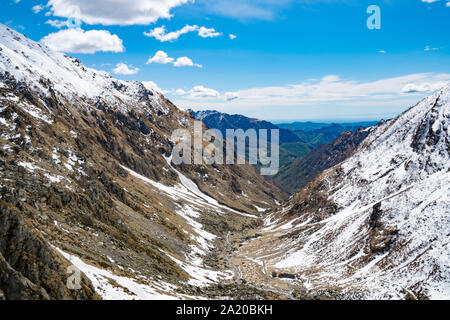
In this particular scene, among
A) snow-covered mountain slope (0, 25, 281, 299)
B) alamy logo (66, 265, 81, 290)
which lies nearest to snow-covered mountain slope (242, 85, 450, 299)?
snow-covered mountain slope (0, 25, 281, 299)

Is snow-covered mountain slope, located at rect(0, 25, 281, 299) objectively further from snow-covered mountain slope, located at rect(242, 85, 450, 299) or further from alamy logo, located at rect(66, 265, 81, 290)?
snow-covered mountain slope, located at rect(242, 85, 450, 299)

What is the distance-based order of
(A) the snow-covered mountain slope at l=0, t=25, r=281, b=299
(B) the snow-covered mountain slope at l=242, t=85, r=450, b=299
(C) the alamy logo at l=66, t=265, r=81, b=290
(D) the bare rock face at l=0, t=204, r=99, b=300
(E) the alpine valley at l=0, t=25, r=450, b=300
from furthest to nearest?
(B) the snow-covered mountain slope at l=242, t=85, r=450, b=299 → (E) the alpine valley at l=0, t=25, r=450, b=300 → (A) the snow-covered mountain slope at l=0, t=25, r=281, b=299 → (C) the alamy logo at l=66, t=265, r=81, b=290 → (D) the bare rock face at l=0, t=204, r=99, b=300

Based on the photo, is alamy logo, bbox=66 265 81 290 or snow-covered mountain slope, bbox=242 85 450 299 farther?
snow-covered mountain slope, bbox=242 85 450 299

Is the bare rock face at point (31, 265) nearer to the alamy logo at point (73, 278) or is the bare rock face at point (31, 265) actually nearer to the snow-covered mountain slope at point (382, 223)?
the alamy logo at point (73, 278)

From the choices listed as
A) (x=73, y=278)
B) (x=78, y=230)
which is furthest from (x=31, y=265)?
(x=78, y=230)

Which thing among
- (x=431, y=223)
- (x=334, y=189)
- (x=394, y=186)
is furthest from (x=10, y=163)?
(x=334, y=189)

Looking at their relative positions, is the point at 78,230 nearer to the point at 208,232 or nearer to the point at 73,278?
the point at 73,278
